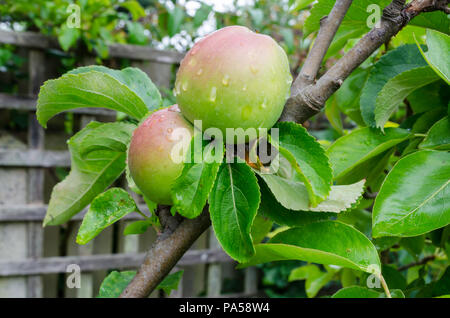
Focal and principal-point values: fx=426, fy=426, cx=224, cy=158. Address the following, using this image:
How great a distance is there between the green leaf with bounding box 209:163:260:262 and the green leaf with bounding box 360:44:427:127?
19 cm

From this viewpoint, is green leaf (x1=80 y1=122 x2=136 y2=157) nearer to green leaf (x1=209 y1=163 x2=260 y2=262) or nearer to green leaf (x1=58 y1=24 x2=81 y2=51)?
green leaf (x1=209 y1=163 x2=260 y2=262)

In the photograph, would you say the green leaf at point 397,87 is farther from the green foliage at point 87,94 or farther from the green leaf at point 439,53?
the green foliage at point 87,94

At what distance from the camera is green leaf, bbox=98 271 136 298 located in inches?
17.1

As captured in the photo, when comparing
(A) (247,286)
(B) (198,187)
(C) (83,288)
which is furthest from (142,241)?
(B) (198,187)

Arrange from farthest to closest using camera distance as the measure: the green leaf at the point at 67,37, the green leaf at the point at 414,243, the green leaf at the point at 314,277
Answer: the green leaf at the point at 67,37, the green leaf at the point at 314,277, the green leaf at the point at 414,243

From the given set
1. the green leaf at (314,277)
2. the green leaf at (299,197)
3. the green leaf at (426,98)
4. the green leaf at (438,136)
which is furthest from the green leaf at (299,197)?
the green leaf at (314,277)

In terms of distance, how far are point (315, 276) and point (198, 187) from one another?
0.70 metres

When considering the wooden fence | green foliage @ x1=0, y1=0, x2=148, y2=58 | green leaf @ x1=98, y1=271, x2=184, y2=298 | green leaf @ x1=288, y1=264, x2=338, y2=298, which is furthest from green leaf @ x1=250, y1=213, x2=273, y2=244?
green foliage @ x1=0, y1=0, x2=148, y2=58

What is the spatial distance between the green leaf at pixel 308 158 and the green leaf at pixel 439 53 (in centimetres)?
13

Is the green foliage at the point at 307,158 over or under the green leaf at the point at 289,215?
over

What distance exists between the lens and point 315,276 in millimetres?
916

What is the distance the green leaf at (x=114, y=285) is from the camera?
43cm

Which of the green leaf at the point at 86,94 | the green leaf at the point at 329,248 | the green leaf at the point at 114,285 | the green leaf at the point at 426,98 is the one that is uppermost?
the green leaf at the point at 426,98

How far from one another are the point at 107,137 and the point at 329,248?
0.21m
